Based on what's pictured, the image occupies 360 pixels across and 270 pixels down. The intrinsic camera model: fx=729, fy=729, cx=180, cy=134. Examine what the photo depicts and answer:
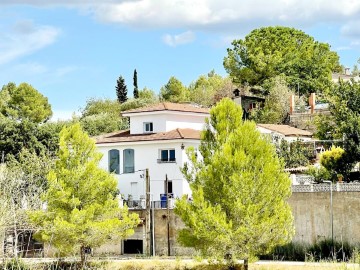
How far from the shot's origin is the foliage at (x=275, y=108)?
73875mm

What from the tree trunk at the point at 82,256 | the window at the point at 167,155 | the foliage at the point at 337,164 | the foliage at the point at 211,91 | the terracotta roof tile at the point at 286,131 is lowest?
the tree trunk at the point at 82,256

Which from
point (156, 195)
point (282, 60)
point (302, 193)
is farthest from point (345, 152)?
point (282, 60)

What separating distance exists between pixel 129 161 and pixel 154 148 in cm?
205

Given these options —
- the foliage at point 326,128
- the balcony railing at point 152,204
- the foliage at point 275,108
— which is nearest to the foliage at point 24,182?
the balcony railing at point 152,204

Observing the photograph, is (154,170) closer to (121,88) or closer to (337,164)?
(337,164)

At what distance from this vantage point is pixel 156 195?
1881 inches

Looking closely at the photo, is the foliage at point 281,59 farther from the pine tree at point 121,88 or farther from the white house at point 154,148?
the white house at point 154,148

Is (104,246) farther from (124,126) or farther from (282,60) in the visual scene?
A: (282,60)

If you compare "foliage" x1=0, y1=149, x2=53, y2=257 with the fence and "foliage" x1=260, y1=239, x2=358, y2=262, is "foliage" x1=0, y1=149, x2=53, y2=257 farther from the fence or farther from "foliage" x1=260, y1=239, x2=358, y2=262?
the fence

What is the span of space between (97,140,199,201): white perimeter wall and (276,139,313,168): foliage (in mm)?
10820

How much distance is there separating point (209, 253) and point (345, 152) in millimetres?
15003

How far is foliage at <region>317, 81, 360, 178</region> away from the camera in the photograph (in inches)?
1777

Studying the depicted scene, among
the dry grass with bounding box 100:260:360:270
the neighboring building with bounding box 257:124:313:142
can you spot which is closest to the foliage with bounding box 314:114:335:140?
the neighboring building with bounding box 257:124:313:142

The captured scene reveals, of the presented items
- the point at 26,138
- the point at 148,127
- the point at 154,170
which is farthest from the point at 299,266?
the point at 26,138
